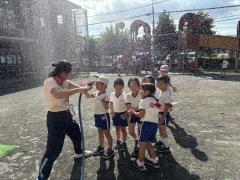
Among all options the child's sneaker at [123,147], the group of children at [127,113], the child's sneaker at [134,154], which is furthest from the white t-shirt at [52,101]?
the child's sneaker at [123,147]

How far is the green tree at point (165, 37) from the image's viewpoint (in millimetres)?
32531

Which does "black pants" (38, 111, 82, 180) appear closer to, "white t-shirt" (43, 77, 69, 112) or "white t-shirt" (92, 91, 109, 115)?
"white t-shirt" (43, 77, 69, 112)

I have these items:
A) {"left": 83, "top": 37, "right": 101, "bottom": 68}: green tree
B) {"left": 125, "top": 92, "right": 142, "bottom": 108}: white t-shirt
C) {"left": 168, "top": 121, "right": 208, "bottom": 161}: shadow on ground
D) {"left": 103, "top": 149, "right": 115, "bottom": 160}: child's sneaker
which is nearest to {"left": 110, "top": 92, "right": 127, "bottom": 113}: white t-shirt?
{"left": 125, "top": 92, "right": 142, "bottom": 108}: white t-shirt

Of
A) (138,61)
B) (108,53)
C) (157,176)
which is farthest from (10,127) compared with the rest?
(108,53)

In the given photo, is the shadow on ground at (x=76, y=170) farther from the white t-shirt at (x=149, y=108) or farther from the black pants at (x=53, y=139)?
the white t-shirt at (x=149, y=108)

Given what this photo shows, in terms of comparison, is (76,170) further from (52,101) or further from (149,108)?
(149,108)

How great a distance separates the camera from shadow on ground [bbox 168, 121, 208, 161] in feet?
17.5

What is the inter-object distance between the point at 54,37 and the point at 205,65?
16428 mm

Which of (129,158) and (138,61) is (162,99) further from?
(138,61)

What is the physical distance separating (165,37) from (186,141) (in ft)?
92.4

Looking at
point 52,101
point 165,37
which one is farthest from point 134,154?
point 165,37

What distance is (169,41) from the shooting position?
32812 millimetres

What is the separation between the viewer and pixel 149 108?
4566mm

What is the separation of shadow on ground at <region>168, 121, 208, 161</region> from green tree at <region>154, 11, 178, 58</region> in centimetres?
2589
